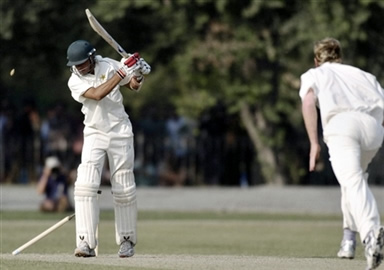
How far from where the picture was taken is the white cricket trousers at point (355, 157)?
1128 cm

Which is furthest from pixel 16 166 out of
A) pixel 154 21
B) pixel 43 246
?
pixel 43 246

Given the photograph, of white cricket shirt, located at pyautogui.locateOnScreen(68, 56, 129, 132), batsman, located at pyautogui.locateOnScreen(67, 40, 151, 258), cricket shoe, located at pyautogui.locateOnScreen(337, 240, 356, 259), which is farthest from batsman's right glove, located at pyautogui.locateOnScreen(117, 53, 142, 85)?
cricket shoe, located at pyautogui.locateOnScreen(337, 240, 356, 259)

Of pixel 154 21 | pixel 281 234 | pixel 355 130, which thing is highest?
pixel 154 21

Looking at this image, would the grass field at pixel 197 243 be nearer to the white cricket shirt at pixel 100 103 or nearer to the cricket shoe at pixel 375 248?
the cricket shoe at pixel 375 248

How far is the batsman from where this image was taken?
Result: 12828 millimetres

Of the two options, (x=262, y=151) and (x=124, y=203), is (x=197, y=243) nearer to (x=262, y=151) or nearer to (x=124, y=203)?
(x=124, y=203)

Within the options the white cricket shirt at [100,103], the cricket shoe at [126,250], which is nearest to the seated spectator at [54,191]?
the cricket shoe at [126,250]

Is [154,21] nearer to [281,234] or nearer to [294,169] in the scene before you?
[294,169]

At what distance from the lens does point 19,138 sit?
97.0 ft

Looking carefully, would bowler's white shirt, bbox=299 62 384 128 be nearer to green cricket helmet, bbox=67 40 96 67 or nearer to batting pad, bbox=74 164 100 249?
green cricket helmet, bbox=67 40 96 67

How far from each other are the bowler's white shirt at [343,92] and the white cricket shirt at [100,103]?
78.8 inches

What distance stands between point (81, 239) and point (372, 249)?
10.2 ft

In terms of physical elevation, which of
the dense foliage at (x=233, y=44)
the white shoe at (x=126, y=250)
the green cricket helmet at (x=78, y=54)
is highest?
the dense foliage at (x=233, y=44)

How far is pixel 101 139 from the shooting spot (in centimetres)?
1294
